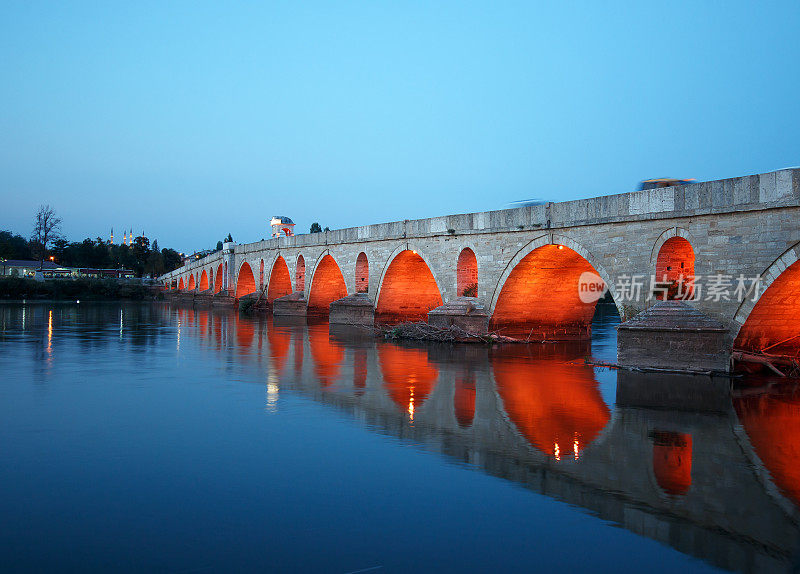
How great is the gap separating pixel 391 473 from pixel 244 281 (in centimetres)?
3588

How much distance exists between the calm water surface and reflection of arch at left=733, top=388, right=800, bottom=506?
0.12 feet

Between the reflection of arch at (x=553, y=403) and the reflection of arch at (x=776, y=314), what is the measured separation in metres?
2.56

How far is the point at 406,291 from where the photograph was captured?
22.1m

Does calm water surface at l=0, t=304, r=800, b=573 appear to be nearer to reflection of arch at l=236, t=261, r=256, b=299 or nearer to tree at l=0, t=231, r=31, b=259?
reflection of arch at l=236, t=261, r=256, b=299

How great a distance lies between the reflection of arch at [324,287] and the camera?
90.9 feet

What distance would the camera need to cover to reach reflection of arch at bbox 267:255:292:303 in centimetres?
3238

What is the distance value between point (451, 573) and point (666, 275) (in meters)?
9.93

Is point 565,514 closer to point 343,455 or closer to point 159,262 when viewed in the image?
point 343,455

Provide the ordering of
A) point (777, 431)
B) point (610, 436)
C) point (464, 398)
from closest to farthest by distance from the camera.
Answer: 1. point (610, 436)
2. point (777, 431)
3. point (464, 398)

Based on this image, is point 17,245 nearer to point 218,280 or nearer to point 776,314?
point 218,280

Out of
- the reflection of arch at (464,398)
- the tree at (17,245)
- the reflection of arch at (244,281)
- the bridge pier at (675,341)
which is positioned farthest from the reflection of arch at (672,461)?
the tree at (17,245)

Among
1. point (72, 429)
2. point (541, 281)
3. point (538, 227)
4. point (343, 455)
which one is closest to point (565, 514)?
point (343, 455)

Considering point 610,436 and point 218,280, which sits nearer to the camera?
point 610,436

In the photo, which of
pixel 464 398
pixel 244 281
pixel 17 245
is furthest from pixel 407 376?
pixel 17 245
